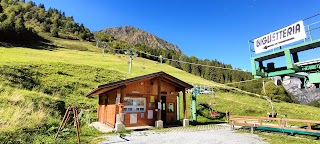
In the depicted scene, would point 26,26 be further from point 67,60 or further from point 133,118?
point 133,118

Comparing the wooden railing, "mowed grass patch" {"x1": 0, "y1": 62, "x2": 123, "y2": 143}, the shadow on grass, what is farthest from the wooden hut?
the shadow on grass

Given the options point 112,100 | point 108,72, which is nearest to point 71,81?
point 108,72

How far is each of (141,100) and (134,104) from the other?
72cm

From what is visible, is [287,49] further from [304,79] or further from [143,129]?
[143,129]

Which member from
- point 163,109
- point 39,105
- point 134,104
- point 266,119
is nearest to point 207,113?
point 163,109

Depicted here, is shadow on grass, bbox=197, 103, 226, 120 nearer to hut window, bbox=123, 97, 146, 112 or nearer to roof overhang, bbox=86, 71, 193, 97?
roof overhang, bbox=86, 71, 193, 97

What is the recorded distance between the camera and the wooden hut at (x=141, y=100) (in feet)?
54.2

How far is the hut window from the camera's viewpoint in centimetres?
1698

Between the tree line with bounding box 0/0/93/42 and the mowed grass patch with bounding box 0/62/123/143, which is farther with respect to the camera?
the tree line with bounding box 0/0/93/42

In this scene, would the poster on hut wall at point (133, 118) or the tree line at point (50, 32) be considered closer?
the poster on hut wall at point (133, 118)

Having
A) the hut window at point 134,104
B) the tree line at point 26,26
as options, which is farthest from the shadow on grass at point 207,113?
the tree line at point 26,26

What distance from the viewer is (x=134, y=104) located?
17.4 metres

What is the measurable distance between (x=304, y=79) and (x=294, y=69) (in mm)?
1761

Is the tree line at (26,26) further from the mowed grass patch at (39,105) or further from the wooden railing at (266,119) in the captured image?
the wooden railing at (266,119)
